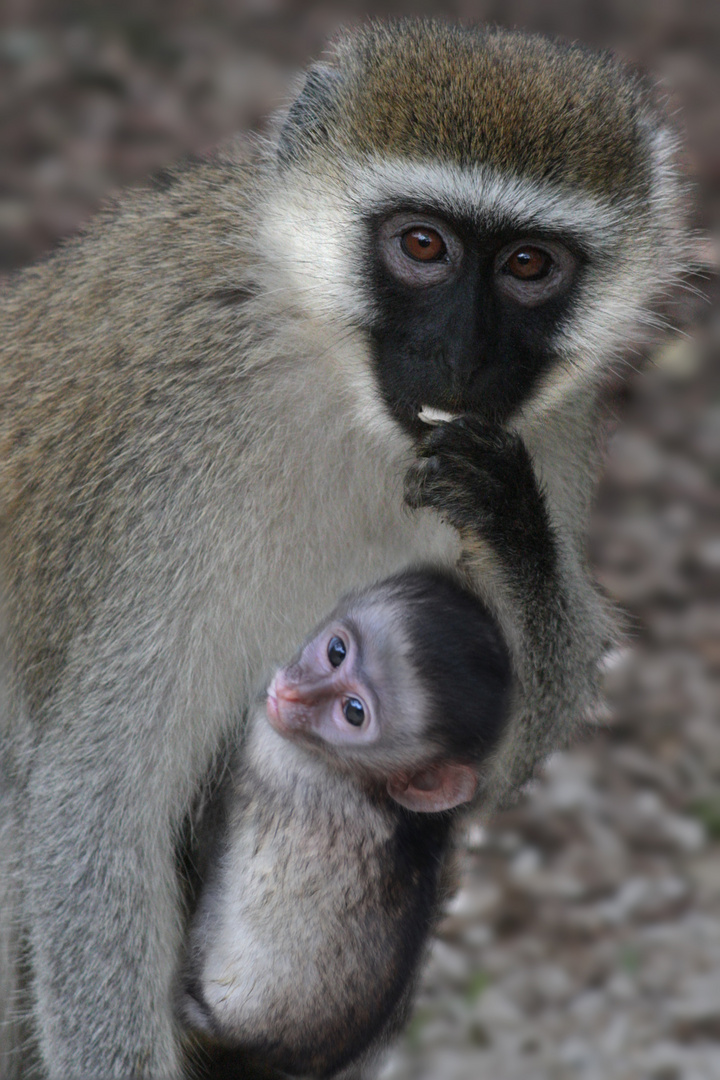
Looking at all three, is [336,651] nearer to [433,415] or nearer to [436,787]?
[436,787]

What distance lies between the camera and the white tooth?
2818 mm

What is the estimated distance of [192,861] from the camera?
10.9 feet

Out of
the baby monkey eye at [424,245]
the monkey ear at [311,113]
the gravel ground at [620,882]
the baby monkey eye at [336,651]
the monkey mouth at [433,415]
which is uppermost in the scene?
the monkey ear at [311,113]

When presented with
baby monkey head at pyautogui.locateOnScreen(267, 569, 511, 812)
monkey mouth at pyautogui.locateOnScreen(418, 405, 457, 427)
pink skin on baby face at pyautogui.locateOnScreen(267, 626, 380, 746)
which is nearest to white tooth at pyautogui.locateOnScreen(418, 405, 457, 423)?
monkey mouth at pyautogui.locateOnScreen(418, 405, 457, 427)

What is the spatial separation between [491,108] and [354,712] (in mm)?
1242

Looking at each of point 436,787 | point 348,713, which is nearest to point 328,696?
point 348,713

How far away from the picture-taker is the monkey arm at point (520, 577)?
2791 mm

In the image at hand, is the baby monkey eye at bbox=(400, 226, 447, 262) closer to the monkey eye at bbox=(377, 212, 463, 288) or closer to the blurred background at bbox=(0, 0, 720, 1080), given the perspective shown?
the monkey eye at bbox=(377, 212, 463, 288)

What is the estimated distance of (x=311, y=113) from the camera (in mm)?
3152

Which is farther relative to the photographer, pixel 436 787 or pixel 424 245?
pixel 436 787

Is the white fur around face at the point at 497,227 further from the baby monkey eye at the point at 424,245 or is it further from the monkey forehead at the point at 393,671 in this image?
the monkey forehead at the point at 393,671

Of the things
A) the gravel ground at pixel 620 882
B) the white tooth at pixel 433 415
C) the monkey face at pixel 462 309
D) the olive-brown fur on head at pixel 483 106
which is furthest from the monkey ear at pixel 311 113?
the gravel ground at pixel 620 882

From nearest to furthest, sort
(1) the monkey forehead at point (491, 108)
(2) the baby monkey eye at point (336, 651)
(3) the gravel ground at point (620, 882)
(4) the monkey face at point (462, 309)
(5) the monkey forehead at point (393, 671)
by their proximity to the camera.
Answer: (4) the monkey face at point (462, 309) < (1) the monkey forehead at point (491, 108) < (5) the monkey forehead at point (393, 671) < (2) the baby monkey eye at point (336, 651) < (3) the gravel ground at point (620, 882)

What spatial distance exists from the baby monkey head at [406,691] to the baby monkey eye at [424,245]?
69cm
